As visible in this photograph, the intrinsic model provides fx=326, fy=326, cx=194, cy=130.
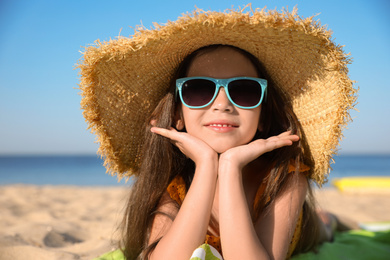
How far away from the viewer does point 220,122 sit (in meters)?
2.02

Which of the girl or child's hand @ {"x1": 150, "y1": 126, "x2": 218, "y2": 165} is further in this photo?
child's hand @ {"x1": 150, "y1": 126, "x2": 218, "y2": 165}

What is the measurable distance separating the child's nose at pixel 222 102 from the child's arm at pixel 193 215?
0.25 m

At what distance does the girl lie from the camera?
178 centimetres

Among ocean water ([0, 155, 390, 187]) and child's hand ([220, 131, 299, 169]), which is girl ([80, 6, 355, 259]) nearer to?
child's hand ([220, 131, 299, 169])

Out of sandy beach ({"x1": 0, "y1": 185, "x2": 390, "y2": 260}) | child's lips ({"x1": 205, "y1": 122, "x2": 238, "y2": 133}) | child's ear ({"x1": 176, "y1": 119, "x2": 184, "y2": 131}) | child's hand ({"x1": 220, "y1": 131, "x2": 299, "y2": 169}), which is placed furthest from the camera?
sandy beach ({"x1": 0, "y1": 185, "x2": 390, "y2": 260})

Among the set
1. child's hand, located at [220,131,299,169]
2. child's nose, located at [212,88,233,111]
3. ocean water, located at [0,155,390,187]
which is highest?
child's nose, located at [212,88,233,111]

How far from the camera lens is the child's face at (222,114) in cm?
204

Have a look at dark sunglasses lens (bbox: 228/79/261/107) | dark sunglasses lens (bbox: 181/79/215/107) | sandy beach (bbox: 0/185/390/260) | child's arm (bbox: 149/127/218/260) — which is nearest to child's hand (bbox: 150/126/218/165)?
child's arm (bbox: 149/127/218/260)

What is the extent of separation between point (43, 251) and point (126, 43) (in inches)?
67.0

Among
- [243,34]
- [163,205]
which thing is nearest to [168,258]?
[163,205]

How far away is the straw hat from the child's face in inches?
3.8

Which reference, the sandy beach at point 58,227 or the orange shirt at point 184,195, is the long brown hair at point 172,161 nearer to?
the orange shirt at point 184,195

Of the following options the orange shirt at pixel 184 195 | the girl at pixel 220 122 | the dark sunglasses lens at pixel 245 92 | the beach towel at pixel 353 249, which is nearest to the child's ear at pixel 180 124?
the girl at pixel 220 122

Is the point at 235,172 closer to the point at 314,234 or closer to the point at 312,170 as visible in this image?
the point at 312,170
